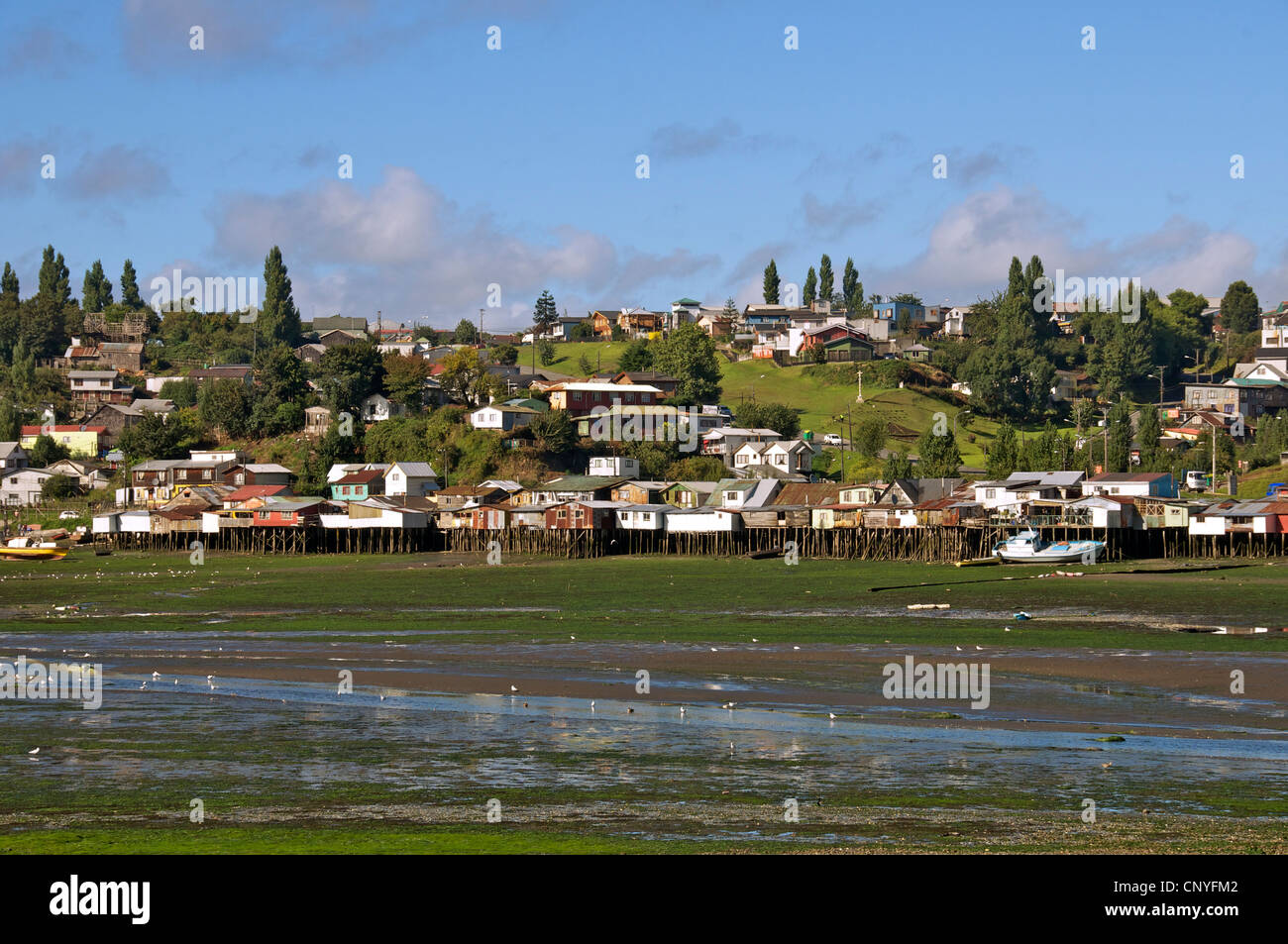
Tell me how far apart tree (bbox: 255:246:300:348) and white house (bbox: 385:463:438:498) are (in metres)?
81.7

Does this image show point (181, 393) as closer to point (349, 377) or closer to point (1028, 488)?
point (349, 377)

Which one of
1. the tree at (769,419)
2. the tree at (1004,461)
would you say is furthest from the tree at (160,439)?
the tree at (1004,461)

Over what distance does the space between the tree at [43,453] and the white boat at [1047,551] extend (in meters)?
96.9

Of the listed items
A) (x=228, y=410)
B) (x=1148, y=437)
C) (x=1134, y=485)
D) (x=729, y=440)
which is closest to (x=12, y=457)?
(x=228, y=410)

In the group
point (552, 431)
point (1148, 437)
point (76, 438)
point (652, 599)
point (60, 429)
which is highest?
point (60, 429)

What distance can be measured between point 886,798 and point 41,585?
58.8m

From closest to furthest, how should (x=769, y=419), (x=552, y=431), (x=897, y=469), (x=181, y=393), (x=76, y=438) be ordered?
1. (x=897, y=469)
2. (x=552, y=431)
3. (x=769, y=419)
4. (x=76, y=438)
5. (x=181, y=393)

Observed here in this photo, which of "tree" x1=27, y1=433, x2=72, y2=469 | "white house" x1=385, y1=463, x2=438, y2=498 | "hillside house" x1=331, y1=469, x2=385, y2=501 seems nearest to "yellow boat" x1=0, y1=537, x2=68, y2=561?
"hillside house" x1=331, y1=469, x2=385, y2=501

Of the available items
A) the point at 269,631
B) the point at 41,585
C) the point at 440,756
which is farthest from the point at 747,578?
the point at 440,756

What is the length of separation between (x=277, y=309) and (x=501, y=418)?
8083cm

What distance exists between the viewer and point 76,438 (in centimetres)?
14175

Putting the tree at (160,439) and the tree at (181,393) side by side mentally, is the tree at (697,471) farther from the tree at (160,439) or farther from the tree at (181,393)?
the tree at (181,393)

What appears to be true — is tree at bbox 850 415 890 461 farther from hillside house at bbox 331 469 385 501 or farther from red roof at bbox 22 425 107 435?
red roof at bbox 22 425 107 435
